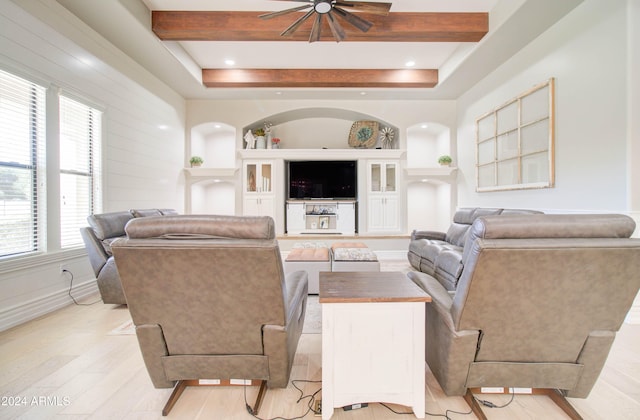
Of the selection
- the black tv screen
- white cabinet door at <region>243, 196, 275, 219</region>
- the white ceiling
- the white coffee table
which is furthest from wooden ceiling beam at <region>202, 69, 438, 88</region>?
the white coffee table

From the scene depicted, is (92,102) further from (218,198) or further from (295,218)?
(295,218)

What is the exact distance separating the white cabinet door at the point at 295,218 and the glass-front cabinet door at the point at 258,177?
0.59m

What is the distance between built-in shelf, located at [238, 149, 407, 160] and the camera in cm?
542

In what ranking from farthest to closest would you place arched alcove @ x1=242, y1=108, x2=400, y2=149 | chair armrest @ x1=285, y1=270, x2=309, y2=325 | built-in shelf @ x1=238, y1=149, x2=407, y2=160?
arched alcove @ x1=242, y1=108, x2=400, y2=149
built-in shelf @ x1=238, y1=149, x2=407, y2=160
chair armrest @ x1=285, y1=270, x2=309, y2=325

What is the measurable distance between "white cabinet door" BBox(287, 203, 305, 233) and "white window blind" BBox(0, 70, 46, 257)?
12.1 feet

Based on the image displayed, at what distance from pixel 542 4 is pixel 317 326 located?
12.5ft

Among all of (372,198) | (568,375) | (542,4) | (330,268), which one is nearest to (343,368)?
(568,375)

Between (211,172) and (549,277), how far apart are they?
17.7 ft

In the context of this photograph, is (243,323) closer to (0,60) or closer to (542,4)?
(0,60)

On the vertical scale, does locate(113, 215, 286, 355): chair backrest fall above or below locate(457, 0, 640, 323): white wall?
below

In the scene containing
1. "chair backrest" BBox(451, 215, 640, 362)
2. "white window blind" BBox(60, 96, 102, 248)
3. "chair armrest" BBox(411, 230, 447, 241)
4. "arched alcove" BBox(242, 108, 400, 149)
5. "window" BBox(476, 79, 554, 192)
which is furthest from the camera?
"arched alcove" BBox(242, 108, 400, 149)

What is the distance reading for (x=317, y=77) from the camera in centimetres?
445

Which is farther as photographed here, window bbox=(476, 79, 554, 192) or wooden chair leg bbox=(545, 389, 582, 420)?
window bbox=(476, 79, 554, 192)

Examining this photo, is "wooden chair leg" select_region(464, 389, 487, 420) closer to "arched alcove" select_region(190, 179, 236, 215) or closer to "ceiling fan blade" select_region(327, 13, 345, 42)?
"ceiling fan blade" select_region(327, 13, 345, 42)
